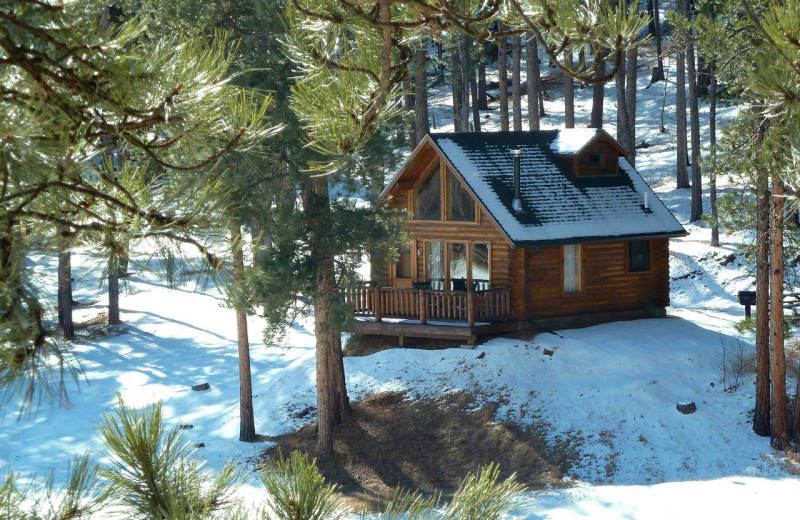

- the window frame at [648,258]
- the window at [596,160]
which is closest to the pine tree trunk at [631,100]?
the window at [596,160]

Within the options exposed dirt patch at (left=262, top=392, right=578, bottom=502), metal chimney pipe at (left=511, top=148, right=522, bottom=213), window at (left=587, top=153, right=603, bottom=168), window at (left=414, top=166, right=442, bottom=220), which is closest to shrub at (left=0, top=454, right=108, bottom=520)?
exposed dirt patch at (left=262, top=392, right=578, bottom=502)

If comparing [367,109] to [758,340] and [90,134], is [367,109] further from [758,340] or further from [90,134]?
[758,340]

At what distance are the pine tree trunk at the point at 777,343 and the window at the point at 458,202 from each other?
7.55 meters

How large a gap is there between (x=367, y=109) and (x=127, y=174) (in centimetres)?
93

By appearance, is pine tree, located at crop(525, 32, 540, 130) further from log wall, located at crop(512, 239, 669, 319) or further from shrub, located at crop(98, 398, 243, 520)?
shrub, located at crop(98, 398, 243, 520)

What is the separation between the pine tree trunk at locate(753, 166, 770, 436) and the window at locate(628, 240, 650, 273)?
5.70 m

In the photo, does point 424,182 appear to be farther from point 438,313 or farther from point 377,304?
point 438,313

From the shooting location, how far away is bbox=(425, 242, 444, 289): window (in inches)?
829

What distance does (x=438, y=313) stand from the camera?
1970cm

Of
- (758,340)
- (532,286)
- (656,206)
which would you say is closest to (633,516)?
(758,340)

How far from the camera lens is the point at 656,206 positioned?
22031 mm

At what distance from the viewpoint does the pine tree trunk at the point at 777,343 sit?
48.3 ft

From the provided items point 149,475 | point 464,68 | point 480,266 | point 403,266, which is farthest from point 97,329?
point 149,475

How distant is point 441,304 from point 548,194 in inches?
166
